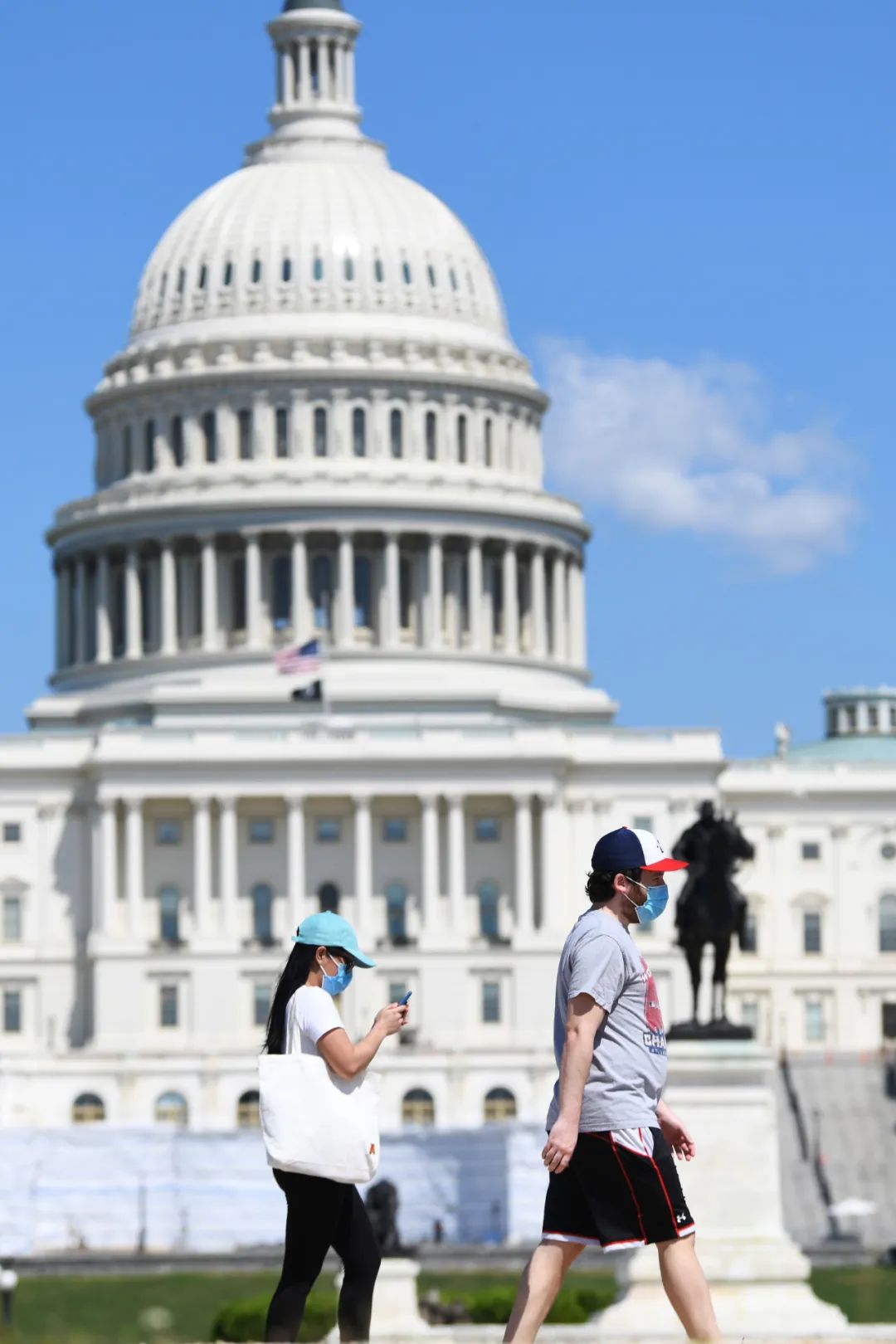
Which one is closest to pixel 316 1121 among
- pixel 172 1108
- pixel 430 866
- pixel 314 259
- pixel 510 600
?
pixel 172 1108

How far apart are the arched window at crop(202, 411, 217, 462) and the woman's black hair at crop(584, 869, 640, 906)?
11775 cm

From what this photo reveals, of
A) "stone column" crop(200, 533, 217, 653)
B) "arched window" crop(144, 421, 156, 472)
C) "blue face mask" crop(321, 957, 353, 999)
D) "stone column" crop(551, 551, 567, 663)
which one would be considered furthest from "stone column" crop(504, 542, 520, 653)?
"blue face mask" crop(321, 957, 353, 999)

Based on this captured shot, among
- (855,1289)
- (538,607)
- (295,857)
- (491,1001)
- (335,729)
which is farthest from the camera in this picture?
(538,607)

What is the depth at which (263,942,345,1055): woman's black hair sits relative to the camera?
24891 millimetres

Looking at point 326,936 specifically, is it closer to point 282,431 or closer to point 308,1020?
point 308,1020

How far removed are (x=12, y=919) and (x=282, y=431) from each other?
23448mm

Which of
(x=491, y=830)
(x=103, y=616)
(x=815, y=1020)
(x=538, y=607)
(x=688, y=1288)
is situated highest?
(x=538, y=607)

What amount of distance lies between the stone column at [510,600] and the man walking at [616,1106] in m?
116

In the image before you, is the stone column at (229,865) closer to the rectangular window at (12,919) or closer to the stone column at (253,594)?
the rectangular window at (12,919)

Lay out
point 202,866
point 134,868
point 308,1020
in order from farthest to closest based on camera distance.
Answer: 1. point 202,866
2. point 134,868
3. point 308,1020

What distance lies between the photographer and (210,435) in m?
142

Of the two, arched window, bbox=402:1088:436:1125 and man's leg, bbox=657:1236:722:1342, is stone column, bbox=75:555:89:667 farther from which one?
man's leg, bbox=657:1236:722:1342

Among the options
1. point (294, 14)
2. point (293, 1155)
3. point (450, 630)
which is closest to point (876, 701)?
point (450, 630)

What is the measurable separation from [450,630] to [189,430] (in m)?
12.7
